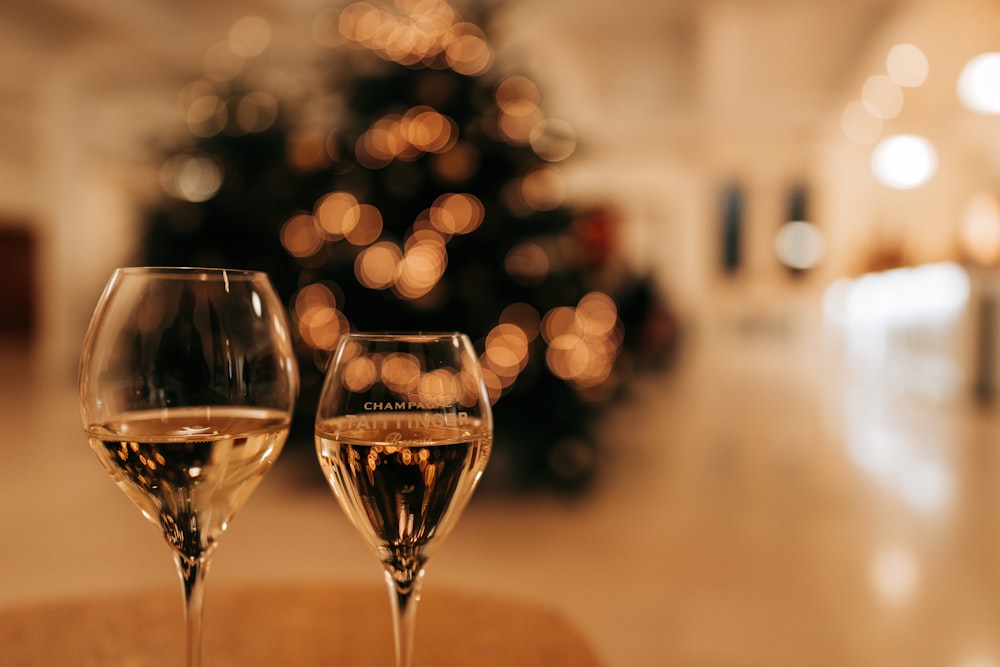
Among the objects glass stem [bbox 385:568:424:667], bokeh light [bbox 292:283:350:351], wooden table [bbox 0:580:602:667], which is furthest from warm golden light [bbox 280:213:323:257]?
glass stem [bbox 385:568:424:667]

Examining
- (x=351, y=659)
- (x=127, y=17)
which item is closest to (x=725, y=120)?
(x=127, y=17)

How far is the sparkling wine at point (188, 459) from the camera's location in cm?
45

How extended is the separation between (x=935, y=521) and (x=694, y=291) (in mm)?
10460

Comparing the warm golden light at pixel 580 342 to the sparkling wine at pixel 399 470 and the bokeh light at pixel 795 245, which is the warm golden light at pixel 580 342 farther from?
the bokeh light at pixel 795 245

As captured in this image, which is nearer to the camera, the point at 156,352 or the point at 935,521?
the point at 156,352

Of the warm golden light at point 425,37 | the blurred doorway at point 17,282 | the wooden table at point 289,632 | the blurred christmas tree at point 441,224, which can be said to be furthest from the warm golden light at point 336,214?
the blurred doorway at point 17,282

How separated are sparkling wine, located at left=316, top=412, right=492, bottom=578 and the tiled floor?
0.25 m

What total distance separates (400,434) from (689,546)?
244cm

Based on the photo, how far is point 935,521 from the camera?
3059 millimetres

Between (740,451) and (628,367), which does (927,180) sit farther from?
(628,367)

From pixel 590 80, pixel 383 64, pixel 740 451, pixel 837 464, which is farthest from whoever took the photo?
pixel 590 80

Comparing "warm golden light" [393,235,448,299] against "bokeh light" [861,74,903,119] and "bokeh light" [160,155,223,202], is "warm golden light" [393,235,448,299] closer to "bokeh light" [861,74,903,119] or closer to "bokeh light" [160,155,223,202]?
"bokeh light" [160,155,223,202]

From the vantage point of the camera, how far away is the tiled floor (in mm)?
2062

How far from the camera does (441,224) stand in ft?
9.88
